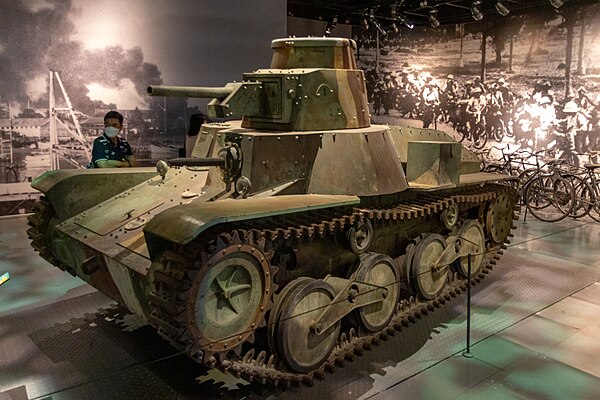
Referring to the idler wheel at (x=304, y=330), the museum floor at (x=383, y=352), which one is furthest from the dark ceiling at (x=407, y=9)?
the idler wheel at (x=304, y=330)

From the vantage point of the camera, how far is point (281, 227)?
15.1 feet

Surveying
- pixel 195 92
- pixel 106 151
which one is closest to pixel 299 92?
pixel 195 92

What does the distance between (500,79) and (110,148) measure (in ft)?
28.8

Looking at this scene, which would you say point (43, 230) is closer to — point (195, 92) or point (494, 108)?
point (195, 92)

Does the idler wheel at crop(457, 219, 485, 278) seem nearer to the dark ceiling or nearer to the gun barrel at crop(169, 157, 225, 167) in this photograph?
the gun barrel at crop(169, 157, 225, 167)

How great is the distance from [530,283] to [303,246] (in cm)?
383

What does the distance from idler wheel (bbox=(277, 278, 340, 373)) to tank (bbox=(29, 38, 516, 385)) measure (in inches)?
0.5

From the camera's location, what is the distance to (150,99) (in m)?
11.4

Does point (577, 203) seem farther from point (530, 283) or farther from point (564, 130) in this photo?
point (530, 283)

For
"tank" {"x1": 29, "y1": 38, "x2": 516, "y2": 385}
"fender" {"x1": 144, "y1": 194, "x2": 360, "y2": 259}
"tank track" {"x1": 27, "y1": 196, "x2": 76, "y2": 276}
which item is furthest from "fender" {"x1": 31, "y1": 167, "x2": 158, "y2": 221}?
"fender" {"x1": 144, "y1": 194, "x2": 360, "y2": 259}

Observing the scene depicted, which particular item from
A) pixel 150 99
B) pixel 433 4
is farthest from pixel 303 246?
pixel 433 4

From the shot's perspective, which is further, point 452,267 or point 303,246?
point 452,267

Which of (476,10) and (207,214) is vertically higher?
(476,10)

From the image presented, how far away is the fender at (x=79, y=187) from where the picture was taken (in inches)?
241
